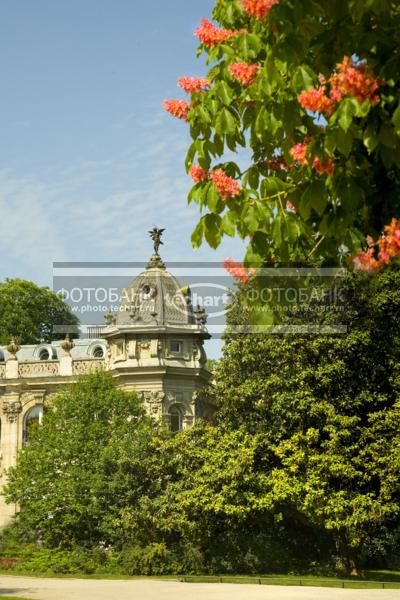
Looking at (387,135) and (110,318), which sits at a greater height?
(110,318)

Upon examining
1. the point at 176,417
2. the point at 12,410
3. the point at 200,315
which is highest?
the point at 200,315

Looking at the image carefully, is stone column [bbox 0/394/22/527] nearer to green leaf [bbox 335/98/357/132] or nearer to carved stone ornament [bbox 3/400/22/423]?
carved stone ornament [bbox 3/400/22/423]

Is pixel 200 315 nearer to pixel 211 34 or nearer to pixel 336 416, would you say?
pixel 336 416

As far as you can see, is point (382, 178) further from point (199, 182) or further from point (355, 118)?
point (199, 182)

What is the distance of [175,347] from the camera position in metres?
53.0

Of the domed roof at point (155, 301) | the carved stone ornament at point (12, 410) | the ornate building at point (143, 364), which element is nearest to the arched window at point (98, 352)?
the ornate building at point (143, 364)

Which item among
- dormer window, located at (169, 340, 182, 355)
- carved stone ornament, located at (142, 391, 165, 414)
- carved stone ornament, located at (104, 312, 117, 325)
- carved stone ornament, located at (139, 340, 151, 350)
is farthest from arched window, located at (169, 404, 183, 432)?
carved stone ornament, located at (104, 312, 117, 325)

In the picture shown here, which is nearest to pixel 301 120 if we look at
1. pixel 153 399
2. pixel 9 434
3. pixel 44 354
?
pixel 153 399

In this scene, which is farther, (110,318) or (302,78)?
(110,318)

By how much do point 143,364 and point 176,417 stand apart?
3.32m

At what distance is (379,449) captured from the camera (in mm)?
37625

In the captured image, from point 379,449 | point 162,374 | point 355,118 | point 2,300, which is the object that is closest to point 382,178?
point 355,118

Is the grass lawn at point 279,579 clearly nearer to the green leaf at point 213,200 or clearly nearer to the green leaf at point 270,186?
the green leaf at point 270,186

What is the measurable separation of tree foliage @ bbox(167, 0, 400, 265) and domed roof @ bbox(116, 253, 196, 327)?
44.7 meters
